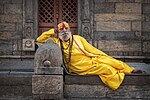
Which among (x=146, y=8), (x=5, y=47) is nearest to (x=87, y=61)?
(x=5, y=47)

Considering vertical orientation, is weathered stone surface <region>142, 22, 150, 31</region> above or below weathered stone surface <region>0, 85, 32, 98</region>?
above

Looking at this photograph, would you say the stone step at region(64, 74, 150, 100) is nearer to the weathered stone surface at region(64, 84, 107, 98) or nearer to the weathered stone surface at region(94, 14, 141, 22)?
the weathered stone surface at region(64, 84, 107, 98)

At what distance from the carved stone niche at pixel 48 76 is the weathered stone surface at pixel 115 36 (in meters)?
2.67

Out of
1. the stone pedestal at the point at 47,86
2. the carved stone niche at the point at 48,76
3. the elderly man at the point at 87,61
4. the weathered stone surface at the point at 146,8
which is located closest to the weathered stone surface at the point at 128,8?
the weathered stone surface at the point at 146,8

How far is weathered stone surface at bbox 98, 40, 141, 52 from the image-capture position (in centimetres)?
864

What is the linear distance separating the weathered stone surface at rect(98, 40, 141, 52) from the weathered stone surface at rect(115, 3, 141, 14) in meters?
0.78

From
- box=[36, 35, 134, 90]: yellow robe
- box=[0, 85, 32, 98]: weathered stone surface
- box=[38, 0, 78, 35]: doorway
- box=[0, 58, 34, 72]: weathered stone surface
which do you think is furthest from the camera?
box=[38, 0, 78, 35]: doorway

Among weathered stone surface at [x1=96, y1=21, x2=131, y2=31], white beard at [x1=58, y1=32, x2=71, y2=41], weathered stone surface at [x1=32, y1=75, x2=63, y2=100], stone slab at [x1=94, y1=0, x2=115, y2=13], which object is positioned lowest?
weathered stone surface at [x1=32, y1=75, x2=63, y2=100]

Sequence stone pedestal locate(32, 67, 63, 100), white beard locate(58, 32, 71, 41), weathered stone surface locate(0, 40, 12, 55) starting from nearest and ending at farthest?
1. stone pedestal locate(32, 67, 63, 100)
2. white beard locate(58, 32, 71, 41)
3. weathered stone surface locate(0, 40, 12, 55)

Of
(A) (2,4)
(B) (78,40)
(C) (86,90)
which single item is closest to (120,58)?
(B) (78,40)

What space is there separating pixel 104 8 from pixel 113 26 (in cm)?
52

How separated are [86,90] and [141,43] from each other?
2.89m

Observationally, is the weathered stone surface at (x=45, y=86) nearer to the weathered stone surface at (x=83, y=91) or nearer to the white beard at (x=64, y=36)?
the weathered stone surface at (x=83, y=91)

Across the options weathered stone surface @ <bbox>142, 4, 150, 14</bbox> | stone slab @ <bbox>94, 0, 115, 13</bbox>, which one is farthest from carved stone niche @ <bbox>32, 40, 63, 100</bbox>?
weathered stone surface @ <bbox>142, 4, 150, 14</bbox>
